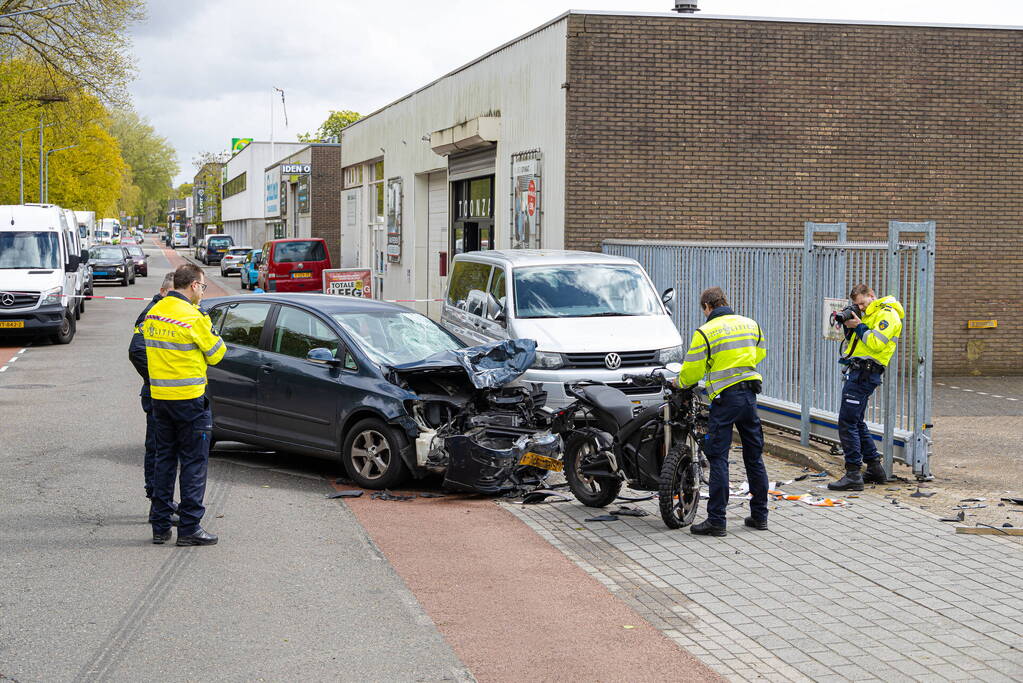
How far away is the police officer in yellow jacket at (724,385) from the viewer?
794 cm

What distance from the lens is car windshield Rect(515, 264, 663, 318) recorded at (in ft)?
41.1

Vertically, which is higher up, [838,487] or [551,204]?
[551,204]

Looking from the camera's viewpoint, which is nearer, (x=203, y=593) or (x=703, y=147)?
(x=203, y=593)

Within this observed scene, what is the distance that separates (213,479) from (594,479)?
3419 mm

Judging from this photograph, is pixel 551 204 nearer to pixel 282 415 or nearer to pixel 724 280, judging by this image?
pixel 724 280

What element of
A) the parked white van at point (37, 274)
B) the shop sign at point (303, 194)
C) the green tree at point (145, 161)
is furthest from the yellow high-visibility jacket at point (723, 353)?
the green tree at point (145, 161)

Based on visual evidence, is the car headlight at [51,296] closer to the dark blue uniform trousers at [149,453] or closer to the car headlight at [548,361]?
the car headlight at [548,361]

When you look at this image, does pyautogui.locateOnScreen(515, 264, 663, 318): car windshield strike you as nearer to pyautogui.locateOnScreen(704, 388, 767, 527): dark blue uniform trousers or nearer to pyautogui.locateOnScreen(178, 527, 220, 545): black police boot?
pyautogui.locateOnScreen(704, 388, 767, 527): dark blue uniform trousers

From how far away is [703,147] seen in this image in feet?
60.7

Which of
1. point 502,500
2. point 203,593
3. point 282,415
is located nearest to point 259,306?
point 282,415

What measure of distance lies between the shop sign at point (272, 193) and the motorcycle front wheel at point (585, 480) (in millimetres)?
58392

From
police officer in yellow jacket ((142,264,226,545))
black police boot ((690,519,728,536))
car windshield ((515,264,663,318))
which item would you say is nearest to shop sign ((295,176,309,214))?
car windshield ((515,264,663,318))

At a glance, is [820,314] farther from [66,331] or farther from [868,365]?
[66,331]

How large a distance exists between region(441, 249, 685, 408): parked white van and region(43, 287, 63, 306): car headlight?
11.7 m
